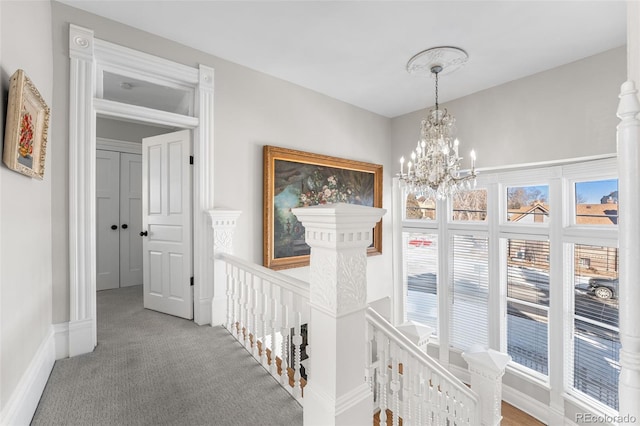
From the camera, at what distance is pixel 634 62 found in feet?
2.83

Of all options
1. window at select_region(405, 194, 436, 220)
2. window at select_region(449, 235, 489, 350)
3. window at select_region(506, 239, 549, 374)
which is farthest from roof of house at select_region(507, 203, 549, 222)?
window at select_region(405, 194, 436, 220)

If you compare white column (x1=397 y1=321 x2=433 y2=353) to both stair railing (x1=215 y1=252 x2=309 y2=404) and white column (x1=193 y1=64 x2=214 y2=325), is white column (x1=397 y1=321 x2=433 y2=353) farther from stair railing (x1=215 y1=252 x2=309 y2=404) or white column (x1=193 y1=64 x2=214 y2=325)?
white column (x1=193 y1=64 x2=214 y2=325)

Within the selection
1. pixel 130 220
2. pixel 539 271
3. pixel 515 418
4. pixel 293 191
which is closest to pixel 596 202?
pixel 539 271

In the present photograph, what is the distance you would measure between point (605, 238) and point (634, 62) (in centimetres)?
295

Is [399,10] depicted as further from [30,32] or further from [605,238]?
[605,238]

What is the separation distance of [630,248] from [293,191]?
3.01 meters

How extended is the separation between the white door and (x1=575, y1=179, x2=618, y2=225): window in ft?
13.3

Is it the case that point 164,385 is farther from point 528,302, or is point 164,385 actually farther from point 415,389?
point 528,302

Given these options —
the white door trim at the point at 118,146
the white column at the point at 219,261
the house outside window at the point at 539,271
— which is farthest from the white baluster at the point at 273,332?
the white door trim at the point at 118,146

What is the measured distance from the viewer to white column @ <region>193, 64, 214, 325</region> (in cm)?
279

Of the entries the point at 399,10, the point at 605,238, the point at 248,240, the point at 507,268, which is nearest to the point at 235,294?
the point at 248,240

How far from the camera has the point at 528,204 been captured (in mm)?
3645

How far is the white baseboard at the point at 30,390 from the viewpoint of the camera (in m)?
1.30

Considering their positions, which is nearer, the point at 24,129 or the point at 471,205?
the point at 24,129
